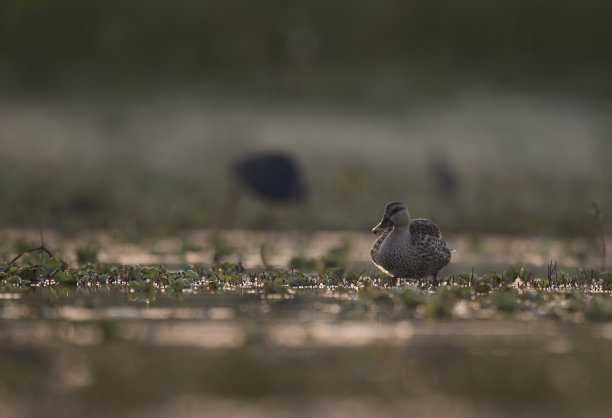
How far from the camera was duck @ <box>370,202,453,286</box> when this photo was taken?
508 inches

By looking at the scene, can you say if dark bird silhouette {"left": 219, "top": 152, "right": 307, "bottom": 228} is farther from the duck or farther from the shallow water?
the shallow water

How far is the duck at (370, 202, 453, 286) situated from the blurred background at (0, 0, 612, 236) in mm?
11237

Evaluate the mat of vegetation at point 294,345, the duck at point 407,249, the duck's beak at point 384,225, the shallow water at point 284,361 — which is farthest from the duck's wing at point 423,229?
the shallow water at point 284,361

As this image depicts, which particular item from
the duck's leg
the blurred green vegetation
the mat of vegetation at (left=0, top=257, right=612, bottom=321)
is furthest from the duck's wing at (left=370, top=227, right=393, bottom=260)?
the blurred green vegetation

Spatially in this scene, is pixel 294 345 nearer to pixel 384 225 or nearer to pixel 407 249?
pixel 407 249

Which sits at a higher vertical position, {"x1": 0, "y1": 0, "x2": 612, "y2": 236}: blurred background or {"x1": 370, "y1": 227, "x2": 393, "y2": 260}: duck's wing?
{"x1": 0, "y1": 0, "x2": 612, "y2": 236}: blurred background

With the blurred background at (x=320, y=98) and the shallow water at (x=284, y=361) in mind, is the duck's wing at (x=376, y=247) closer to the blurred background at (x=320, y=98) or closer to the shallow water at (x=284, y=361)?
the shallow water at (x=284, y=361)

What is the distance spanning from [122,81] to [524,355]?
46.1 metres

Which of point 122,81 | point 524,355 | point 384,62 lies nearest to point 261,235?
point 524,355

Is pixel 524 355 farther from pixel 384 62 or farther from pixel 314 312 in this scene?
pixel 384 62

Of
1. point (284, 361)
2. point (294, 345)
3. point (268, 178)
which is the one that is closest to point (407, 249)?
point (294, 345)

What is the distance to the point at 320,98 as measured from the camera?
2083 inches

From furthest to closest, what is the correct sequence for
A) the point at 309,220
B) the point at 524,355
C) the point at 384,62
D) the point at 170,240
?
the point at 384,62
the point at 309,220
the point at 170,240
the point at 524,355

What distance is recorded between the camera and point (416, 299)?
1052 cm
